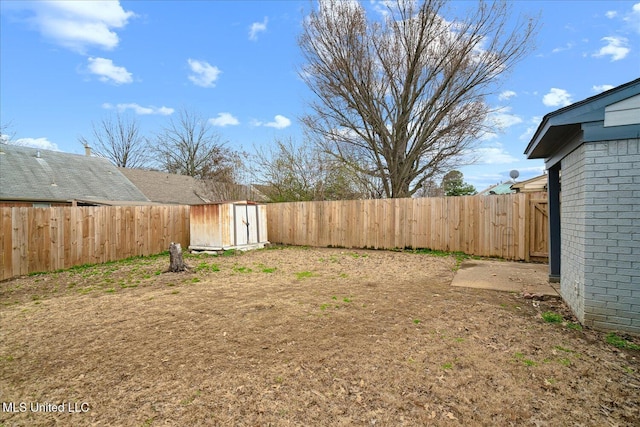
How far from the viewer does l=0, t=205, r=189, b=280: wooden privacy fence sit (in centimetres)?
668

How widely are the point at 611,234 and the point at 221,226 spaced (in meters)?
9.06

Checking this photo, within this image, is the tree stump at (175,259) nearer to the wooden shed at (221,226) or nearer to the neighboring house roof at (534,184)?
the wooden shed at (221,226)

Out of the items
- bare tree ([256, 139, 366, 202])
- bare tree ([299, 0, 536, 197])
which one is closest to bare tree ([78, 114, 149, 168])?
bare tree ([256, 139, 366, 202])

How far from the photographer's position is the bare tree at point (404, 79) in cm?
1179

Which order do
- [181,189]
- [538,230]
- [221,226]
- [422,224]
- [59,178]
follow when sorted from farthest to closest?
[181,189] < [59,178] < [221,226] < [422,224] < [538,230]

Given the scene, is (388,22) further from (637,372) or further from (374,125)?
(637,372)

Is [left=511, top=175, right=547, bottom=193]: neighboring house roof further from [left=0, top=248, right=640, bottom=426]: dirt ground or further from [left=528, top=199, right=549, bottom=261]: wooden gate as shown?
[left=0, top=248, right=640, bottom=426]: dirt ground

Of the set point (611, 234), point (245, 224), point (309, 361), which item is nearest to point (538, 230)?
point (611, 234)

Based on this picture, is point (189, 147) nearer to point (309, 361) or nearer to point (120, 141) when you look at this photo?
point (120, 141)

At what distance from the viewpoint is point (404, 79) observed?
41.6 ft

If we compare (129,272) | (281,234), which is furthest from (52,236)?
(281,234)

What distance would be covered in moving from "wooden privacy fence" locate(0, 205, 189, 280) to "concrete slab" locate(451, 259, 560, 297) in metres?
8.91

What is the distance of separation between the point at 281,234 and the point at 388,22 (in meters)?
9.69

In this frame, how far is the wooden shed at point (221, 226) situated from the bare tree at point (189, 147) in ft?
44.9
